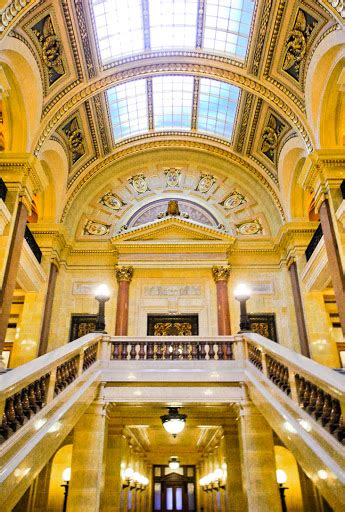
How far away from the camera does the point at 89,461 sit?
7176 millimetres

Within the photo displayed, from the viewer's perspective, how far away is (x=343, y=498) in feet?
10.8

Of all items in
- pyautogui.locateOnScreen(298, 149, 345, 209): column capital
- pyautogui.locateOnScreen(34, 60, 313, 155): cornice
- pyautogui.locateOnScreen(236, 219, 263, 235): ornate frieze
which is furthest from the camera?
pyautogui.locateOnScreen(236, 219, 263, 235): ornate frieze

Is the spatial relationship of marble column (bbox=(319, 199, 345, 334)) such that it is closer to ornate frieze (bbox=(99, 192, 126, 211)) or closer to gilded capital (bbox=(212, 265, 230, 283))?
gilded capital (bbox=(212, 265, 230, 283))

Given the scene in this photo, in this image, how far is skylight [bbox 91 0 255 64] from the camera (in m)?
10.7

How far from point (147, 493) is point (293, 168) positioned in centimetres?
1303

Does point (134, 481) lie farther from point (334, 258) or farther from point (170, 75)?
point (170, 75)

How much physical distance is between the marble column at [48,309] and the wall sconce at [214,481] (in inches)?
229

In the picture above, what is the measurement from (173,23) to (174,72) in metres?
1.27

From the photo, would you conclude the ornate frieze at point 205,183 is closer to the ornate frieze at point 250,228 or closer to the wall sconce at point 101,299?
the ornate frieze at point 250,228

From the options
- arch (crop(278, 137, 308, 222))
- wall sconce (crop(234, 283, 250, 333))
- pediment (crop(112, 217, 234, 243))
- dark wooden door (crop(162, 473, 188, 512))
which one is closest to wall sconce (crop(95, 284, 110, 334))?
wall sconce (crop(234, 283, 250, 333))

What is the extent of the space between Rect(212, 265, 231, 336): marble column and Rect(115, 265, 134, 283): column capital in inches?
106

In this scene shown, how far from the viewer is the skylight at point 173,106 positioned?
1319 centimetres

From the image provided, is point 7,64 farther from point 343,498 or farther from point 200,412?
point 343,498

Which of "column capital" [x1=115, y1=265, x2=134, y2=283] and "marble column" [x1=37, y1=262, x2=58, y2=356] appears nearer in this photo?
"marble column" [x1=37, y1=262, x2=58, y2=356]
